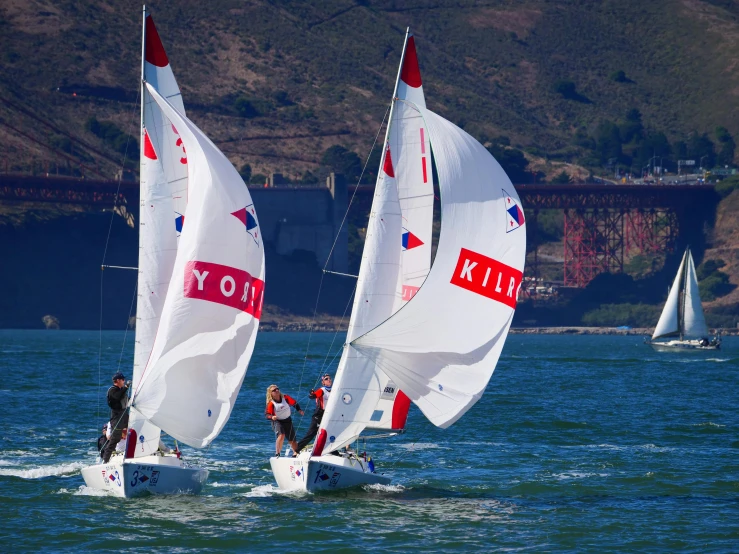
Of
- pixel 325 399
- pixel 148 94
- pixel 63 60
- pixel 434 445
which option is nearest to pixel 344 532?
pixel 325 399

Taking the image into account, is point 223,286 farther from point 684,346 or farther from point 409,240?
point 684,346

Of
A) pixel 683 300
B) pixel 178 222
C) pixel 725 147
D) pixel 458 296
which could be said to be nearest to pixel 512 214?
pixel 458 296

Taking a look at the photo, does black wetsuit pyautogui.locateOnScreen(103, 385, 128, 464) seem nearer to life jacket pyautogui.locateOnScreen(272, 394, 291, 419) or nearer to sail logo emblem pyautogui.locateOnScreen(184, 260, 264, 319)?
sail logo emblem pyautogui.locateOnScreen(184, 260, 264, 319)

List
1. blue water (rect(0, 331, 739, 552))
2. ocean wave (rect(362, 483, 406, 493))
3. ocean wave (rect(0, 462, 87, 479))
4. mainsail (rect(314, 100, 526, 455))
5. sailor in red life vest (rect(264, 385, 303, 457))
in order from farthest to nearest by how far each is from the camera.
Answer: ocean wave (rect(0, 462, 87, 479))
ocean wave (rect(362, 483, 406, 493))
sailor in red life vest (rect(264, 385, 303, 457))
mainsail (rect(314, 100, 526, 455))
blue water (rect(0, 331, 739, 552))

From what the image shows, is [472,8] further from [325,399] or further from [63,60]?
[325,399]

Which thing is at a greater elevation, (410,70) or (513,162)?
(513,162)

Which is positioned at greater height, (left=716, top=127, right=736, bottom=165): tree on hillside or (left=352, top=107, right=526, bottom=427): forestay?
(left=716, top=127, right=736, bottom=165): tree on hillside

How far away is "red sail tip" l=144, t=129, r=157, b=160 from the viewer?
18.1 m

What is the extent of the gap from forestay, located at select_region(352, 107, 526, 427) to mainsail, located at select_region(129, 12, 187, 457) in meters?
2.56

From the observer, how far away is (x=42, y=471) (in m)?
22.1

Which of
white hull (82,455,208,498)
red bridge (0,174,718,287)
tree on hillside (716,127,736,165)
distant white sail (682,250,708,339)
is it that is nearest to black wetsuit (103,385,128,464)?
white hull (82,455,208,498)

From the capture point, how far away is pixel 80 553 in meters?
16.2

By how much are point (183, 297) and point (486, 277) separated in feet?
12.9

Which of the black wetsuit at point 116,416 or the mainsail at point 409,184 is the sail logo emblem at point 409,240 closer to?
the mainsail at point 409,184
